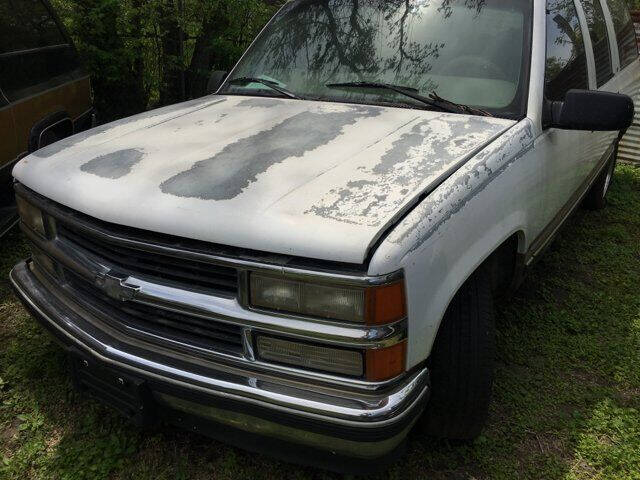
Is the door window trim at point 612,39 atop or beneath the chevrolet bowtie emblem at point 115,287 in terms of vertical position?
atop

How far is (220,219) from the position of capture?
1842mm

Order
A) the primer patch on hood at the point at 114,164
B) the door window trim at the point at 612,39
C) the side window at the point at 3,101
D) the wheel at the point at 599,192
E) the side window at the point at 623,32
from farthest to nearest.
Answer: the wheel at the point at 599,192 → the side window at the point at 623,32 → the door window trim at the point at 612,39 → the side window at the point at 3,101 → the primer patch on hood at the point at 114,164

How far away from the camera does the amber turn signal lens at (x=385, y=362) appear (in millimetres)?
1777

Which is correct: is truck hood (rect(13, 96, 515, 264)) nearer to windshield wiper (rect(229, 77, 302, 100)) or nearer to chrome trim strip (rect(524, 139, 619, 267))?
windshield wiper (rect(229, 77, 302, 100))

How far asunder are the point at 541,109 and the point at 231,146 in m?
1.40

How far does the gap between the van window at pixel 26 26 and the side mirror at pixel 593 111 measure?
3513 mm

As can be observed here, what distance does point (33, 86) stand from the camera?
13.8ft

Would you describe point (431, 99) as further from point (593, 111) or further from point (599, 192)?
point (599, 192)

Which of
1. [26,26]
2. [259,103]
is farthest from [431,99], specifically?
[26,26]

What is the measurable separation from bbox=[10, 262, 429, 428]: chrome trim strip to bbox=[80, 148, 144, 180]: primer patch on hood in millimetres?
612

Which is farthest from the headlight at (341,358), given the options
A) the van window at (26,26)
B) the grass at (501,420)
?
the van window at (26,26)

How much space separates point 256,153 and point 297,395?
0.94 m

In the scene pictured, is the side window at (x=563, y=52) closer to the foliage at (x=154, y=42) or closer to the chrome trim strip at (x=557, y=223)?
the chrome trim strip at (x=557, y=223)

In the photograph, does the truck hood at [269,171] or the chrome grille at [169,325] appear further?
the chrome grille at [169,325]
